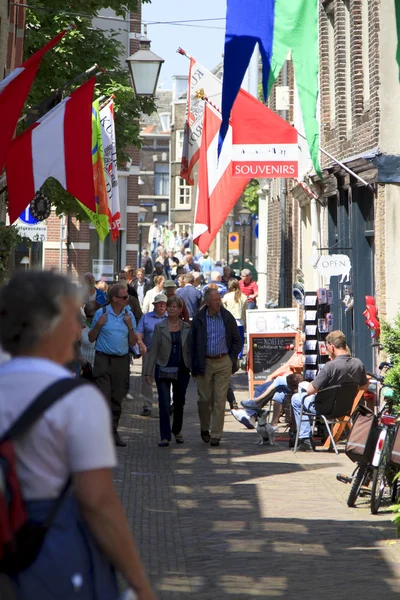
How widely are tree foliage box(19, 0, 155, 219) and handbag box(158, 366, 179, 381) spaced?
6.81 m

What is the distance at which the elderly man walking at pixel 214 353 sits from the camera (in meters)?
13.2

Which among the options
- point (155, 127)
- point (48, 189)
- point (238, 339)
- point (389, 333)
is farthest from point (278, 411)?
point (155, 127)

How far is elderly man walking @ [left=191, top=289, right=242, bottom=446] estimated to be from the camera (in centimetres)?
1323

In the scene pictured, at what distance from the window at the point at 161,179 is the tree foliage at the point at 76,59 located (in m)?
77.5

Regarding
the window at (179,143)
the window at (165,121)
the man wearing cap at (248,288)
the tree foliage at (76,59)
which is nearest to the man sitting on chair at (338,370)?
the tree foliage at (76,59)

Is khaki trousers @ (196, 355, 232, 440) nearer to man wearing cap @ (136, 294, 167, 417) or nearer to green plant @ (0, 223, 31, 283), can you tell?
man wearing cap @ (136, 294, 167, 417)

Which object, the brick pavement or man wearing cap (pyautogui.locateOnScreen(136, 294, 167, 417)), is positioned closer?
the brick pavement

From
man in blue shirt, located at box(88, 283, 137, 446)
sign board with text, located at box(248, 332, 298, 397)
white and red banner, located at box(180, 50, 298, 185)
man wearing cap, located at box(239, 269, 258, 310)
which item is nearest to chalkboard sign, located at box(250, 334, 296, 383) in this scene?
sign board with text, located at box(248, 332, 298, 397)

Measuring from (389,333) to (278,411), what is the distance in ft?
15.9

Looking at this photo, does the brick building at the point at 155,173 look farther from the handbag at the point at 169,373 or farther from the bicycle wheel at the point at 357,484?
the bicycle wheel at the point at 357,484

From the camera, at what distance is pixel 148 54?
62.5 feet

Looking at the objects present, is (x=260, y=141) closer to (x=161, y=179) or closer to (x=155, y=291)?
(x=155, y=291)

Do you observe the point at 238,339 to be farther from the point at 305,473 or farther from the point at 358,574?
the point at 358,574

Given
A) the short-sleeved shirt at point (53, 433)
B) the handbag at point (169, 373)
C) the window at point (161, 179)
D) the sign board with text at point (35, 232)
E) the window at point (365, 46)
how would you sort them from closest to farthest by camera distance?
1. the short-sleeved shirt at point (53, 433)
2. the handbag at point (169, 373)
3. the window at point (365, 46)
4. the sign board with text at point (35, 232)
5. the window at point (161, 179)
